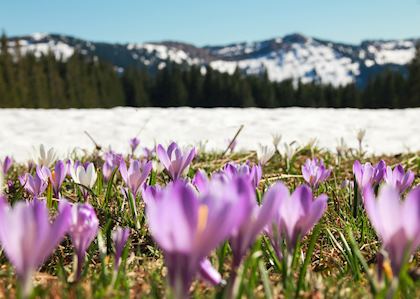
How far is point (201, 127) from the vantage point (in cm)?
760

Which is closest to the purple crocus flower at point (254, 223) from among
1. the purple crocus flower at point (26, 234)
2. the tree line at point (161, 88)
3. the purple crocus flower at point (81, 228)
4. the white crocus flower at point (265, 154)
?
the purple crocus flower at point (26, 234)

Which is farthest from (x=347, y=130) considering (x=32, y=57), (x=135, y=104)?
(x=135, y=104)

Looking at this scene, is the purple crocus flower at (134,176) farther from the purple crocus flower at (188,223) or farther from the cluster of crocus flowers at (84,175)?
the purple crocus flower at (188,223)

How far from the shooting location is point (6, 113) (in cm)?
810

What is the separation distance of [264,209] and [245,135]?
626cm

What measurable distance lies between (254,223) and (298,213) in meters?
0.23

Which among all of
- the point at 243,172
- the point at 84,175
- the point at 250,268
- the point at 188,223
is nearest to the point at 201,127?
the point at 84,175

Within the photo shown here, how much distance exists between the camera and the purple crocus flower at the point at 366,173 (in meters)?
1.77

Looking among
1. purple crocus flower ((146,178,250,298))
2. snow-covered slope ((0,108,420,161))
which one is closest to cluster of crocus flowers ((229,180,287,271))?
purple crocus flower ((146,178,250,298))

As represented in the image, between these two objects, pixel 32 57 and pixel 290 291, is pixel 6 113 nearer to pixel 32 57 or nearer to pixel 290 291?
pixel 290 291

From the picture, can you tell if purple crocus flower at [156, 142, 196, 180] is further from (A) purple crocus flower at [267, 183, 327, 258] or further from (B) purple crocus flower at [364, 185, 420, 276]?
(B) purple crocus flower at [364, 185, 420, 276]

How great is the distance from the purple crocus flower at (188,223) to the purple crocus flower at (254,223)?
0.34ft

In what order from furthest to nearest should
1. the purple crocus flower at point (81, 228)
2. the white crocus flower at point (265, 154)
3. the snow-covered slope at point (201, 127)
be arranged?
the snow-covered slope at point (201, 127) < the white crocus flower at point (265, 154) < the purple crocus flower at point (81, 228)

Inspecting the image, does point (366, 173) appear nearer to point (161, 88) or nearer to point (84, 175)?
point (84, 175)
